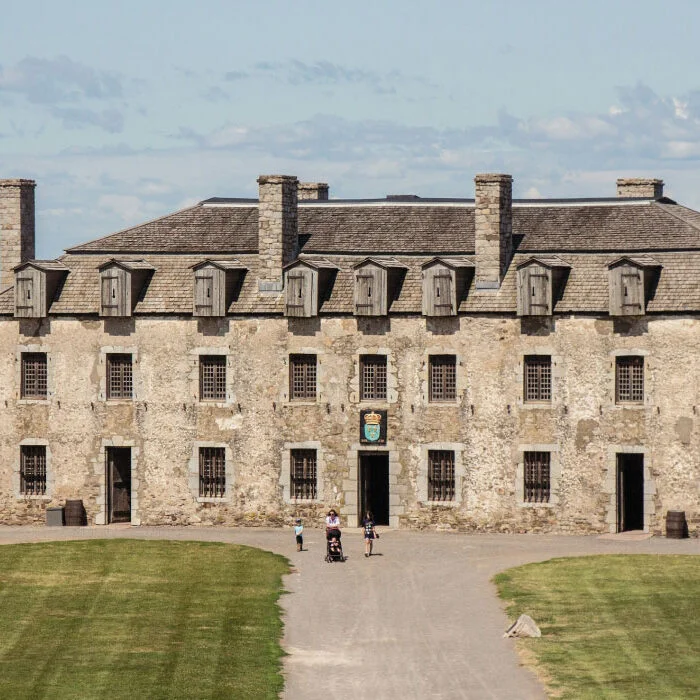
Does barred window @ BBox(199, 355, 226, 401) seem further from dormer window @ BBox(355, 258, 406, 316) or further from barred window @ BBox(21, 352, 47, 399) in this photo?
barred window @ BBox(21, 352, 47, 399)

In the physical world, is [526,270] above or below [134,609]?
above

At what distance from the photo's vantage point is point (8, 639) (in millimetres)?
41125

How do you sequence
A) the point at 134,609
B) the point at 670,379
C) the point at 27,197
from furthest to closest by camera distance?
the point at 27,197 < the point at 670,379 < the point at 134,609

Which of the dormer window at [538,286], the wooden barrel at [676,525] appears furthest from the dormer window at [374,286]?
the wooden barrel at [676,525]

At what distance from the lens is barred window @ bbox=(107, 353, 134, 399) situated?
205ft

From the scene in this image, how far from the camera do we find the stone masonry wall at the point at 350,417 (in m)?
57.9

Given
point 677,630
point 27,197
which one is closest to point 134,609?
point 677,630

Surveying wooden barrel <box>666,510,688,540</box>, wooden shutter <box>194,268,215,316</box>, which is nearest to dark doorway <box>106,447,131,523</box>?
wooden shutter <box>194,268,215,316</box>

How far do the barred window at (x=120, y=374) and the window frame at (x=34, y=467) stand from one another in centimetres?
311

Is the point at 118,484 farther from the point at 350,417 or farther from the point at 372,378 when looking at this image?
the point at 372,378

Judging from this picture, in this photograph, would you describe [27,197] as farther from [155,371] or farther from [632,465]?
[632,465]

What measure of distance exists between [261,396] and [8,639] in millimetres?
21328

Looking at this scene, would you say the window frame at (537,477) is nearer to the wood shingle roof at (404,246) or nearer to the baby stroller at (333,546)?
the wood shingle roof at (404,246)

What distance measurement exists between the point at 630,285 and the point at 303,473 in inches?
482
